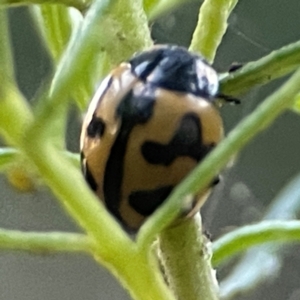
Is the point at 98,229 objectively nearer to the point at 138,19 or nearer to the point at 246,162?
the point at 138,19

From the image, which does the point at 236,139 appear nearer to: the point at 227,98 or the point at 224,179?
the point at 227,98

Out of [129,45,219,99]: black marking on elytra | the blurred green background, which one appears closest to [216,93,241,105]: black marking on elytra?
[129,45,219,99]: black marking on elytra

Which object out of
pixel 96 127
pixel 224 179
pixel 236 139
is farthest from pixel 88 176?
pixel 224 179

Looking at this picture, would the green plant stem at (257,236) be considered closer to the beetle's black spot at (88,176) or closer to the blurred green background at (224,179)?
the beetle's black spot at (88,176)

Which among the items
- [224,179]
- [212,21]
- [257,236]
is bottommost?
[224,179]

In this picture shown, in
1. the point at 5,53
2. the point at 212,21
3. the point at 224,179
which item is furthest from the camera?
the point at 224,179

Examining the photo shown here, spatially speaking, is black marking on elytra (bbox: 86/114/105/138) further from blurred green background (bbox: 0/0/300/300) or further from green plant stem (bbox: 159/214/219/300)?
blurred green background (bbox: 0/0/300/300)

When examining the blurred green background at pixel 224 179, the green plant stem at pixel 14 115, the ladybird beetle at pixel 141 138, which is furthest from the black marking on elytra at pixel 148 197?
the blurred green background at pixel 224 179
